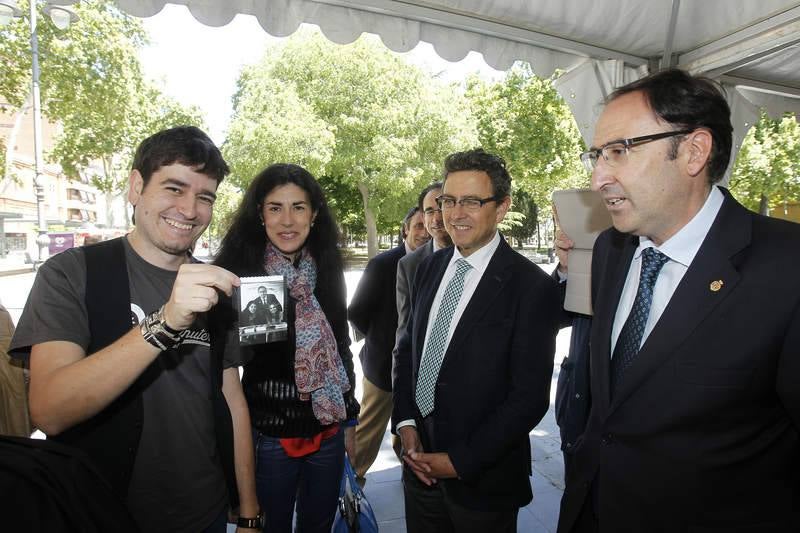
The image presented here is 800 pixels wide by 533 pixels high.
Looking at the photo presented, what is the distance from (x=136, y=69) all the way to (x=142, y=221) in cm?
2221

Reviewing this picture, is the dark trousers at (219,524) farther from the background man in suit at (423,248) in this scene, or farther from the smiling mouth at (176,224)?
the background man in suit at (423,248)

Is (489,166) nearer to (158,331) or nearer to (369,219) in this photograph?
(158,331)

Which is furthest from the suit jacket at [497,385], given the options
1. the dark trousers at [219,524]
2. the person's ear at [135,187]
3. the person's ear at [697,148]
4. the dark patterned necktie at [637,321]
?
the person's ear at [135,187]

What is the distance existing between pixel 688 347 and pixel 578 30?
2.49m

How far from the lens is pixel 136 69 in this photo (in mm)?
19469

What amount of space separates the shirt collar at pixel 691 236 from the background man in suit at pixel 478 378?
694 millimetres

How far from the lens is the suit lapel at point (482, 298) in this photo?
2139 millimetres

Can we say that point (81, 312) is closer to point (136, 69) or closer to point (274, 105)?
point (274, 105)

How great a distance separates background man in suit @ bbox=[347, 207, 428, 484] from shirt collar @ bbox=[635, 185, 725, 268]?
8.51ft

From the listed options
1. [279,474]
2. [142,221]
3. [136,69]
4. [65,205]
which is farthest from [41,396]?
Result: [65,205]

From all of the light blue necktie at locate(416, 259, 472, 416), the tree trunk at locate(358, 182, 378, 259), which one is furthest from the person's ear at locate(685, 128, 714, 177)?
the tree trunk at locate(358, 182, 378, 259)

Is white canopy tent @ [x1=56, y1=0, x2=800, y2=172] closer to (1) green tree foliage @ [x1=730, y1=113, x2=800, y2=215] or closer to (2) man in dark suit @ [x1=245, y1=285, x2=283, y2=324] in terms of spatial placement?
(2) man in dark suit @ [x1=245, y1=285, x2=283, y2=324]

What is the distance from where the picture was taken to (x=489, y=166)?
2.43 metres

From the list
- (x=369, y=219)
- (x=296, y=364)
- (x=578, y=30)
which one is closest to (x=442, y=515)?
(x=296, y=364)
